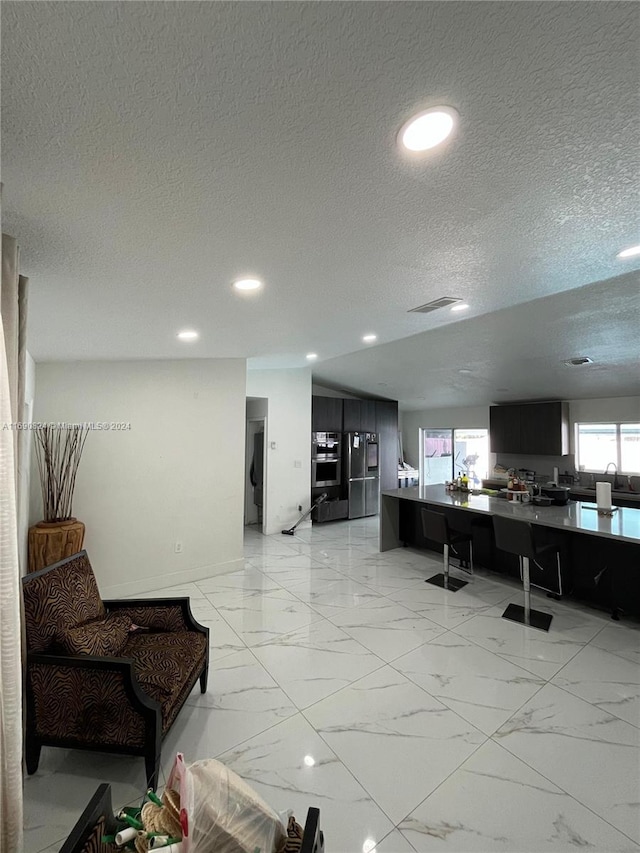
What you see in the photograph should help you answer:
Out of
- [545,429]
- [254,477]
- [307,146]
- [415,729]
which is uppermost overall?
[307,146]

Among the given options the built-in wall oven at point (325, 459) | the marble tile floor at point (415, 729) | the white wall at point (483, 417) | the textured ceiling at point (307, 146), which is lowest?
the marble tile floor at point (415, 729)

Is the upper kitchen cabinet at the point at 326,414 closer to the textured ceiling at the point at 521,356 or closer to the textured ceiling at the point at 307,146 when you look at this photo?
the textured ceiling at the point at 521,356

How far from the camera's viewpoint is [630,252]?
6.84 feet

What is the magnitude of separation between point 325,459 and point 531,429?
12.6 ft

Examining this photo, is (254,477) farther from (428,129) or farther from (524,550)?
(428,129)

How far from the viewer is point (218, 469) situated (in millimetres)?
4547

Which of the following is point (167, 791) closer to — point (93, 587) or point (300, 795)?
point (300, 795)

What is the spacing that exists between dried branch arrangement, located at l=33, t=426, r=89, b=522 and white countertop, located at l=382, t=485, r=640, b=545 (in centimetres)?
377

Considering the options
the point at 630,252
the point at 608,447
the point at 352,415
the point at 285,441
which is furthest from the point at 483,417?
the point at 630,252

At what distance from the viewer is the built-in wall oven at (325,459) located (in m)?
7.04

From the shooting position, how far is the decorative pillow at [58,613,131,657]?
1821 millimetres

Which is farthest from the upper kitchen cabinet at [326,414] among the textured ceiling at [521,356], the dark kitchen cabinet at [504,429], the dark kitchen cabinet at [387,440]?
the dark kitchen cabinet at [504,429]

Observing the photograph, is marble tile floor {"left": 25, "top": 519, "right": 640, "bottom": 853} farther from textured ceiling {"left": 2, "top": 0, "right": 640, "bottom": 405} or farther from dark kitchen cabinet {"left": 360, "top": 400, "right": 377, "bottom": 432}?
dark kitchen cabinet {"left": 360, "top": 400, "right": 377, "bottom": 432}

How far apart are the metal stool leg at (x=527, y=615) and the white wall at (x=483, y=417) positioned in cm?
420
